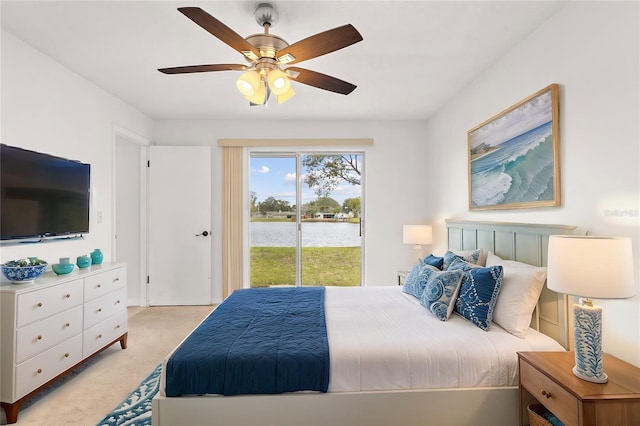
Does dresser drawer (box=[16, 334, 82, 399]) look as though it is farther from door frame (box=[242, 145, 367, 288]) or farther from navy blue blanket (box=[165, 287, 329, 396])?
door frame (box=[242, 145, 367, 288])

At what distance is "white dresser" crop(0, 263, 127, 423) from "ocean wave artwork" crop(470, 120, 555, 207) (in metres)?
3.43

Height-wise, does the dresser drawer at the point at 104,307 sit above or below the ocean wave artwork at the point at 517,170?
below

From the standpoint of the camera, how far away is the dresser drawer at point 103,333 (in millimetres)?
2537

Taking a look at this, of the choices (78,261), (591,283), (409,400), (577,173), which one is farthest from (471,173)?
(78,261)

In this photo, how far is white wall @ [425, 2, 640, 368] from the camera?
1.59 m

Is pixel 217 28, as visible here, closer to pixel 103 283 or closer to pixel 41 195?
pixel 41 195

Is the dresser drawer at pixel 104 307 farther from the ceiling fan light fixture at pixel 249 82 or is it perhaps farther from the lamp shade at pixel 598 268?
the lamp shade at pixel 598 268

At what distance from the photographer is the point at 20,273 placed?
2.06m

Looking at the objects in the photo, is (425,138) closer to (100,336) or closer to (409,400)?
(409,400)

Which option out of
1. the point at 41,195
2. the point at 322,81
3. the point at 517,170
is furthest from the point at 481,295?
the point at 41,195

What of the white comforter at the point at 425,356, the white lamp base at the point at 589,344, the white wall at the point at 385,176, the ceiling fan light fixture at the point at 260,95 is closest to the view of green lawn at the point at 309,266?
the white wall at the point at 385,176

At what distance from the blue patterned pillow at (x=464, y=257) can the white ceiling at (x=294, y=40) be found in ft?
5.44

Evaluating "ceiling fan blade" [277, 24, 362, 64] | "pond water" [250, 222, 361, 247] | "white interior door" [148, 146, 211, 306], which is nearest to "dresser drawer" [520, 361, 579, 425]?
"ceiling fan blade" [277, 24, 362, 64]

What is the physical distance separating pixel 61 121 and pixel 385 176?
12.0ft
